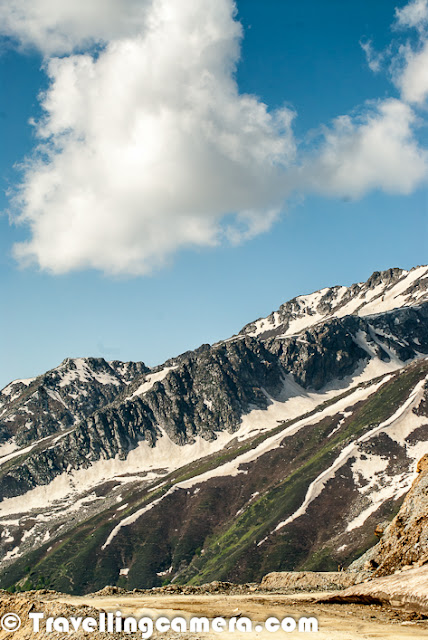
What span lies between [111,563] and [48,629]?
194010mm

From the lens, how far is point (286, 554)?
165 m

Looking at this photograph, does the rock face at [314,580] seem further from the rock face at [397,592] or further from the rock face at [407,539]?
the rock face at [397,592]

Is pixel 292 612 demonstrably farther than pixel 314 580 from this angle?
No

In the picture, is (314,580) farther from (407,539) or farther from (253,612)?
(253,612)

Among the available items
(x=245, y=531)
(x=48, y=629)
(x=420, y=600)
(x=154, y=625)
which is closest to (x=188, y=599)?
(x=154, y=625)

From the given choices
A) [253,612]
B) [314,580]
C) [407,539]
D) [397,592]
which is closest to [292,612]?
[253,612]

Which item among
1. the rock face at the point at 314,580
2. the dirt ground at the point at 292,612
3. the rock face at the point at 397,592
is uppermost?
the dirt ground at the point at 292,612

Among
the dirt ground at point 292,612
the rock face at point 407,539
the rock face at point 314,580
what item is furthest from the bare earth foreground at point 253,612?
the rock face at point 314,580

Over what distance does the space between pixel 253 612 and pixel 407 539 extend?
454 inches

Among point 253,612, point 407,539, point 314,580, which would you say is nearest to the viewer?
point 253,612

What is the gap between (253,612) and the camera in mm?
25250

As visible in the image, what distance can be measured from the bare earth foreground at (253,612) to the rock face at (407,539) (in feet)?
15.3

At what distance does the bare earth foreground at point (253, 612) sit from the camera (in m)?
20.8

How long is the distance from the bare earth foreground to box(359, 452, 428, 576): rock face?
184 inches
